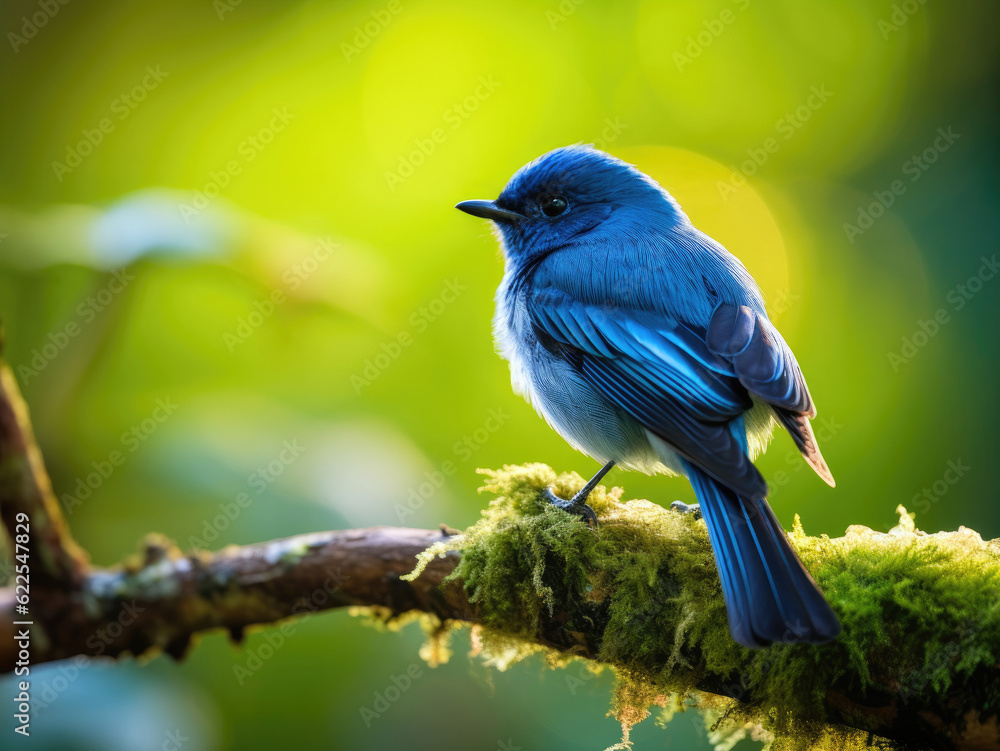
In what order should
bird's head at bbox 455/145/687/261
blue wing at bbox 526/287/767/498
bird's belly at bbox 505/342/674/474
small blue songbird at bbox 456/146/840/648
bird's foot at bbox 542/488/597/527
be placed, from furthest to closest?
bird's head at bbox 455/145/687/261 → bird's belly at bbox 505/342/674/474 → bird's foot at bbox 542/488/597/527 → blue wing at bbox 526/287/767/498 → small blue songbird at bbox 456/146/840/648

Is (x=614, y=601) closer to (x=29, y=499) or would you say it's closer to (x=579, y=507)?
(x=579, y=507)

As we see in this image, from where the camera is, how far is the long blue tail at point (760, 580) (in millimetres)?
1741

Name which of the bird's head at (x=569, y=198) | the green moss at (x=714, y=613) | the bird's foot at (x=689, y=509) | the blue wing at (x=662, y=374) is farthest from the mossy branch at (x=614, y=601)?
the bird's head at (x=569, y=198)

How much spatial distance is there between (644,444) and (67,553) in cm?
193

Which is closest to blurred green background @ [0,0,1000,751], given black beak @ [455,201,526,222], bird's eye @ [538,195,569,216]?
black beak @ [455,201,526,222]

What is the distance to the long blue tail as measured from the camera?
1.74m

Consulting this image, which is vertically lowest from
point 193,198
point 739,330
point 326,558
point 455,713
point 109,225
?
point 455,713

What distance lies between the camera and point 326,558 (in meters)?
2.49

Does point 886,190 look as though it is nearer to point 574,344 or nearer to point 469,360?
point 469,360

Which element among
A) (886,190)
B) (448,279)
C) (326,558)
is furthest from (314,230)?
(886,190)

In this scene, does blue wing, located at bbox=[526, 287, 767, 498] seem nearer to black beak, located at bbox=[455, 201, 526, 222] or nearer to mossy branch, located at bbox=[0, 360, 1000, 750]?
mossy branch, located at bbox=[0, 360, 1000, 750]

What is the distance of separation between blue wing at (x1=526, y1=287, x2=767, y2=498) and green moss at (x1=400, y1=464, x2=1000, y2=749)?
0.92 ft

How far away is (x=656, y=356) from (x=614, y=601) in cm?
81

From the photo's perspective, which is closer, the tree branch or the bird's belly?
the tree branch
